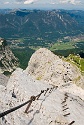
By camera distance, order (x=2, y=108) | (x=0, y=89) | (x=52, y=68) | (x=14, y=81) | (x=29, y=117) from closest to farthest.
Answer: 1. (x=2, y=108)
2. (x=29, y=117)
3. (x=0, y=89)
4. (x=14, y=81)
5. (x=52, y=68)

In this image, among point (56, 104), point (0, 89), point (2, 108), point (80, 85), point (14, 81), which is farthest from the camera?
point (80, 85)

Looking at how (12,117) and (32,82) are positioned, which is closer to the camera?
(12,117)

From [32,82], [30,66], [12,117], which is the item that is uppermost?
[12,117]

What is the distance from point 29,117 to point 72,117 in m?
4.44

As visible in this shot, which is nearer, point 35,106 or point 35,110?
point 35,110

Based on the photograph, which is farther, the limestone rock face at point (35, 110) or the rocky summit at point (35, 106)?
the rocky summit at point (35, 106)

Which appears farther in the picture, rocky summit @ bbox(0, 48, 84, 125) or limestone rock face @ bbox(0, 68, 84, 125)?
rocky summit @ bbox(0, 48, 84, 125)

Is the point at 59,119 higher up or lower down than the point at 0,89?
lower down

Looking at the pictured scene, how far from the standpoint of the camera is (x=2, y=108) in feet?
58.5

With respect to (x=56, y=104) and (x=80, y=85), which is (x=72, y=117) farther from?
(x=80, y=85)

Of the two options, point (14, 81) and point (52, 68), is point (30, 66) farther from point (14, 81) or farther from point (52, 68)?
point (14, 81)

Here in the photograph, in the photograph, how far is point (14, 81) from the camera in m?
27.8

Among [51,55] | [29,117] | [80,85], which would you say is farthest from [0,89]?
[51,55]

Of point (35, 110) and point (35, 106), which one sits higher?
point (35, 110)
